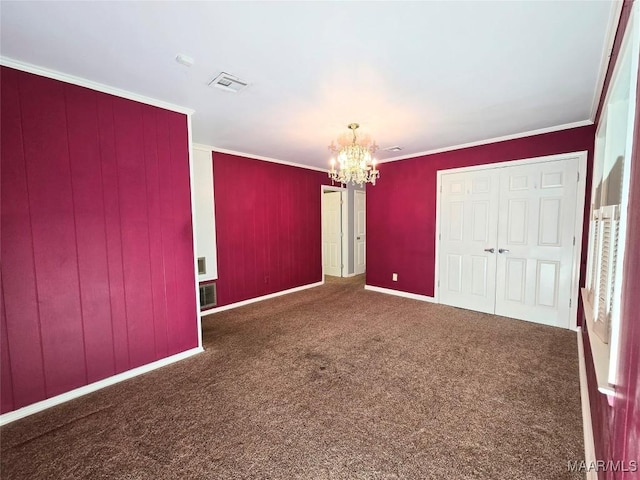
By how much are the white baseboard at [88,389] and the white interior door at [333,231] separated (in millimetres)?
4223

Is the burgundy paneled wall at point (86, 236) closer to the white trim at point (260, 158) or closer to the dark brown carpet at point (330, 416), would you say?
the dark brown carpet at point (330, 416)

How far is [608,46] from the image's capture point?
71.9 inches

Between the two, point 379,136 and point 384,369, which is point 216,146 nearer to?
point 379,136

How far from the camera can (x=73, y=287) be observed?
2283 millimetres

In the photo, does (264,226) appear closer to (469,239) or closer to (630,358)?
(469,239)

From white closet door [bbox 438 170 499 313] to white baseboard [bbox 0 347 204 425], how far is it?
12.2 ft

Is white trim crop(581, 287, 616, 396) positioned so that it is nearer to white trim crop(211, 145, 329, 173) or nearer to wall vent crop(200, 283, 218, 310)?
wall vent crop(200, 283, 218, 310)

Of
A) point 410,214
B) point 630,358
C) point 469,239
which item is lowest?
point 630,358

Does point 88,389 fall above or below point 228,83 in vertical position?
below

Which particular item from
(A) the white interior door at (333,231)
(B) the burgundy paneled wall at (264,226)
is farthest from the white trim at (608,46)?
(A) the white interior door at (333,231)

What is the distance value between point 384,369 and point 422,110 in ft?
8.32

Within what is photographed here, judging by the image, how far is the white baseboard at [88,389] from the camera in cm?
206

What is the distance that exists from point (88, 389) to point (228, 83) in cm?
275

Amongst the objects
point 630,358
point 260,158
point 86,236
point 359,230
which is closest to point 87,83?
point 86,236
